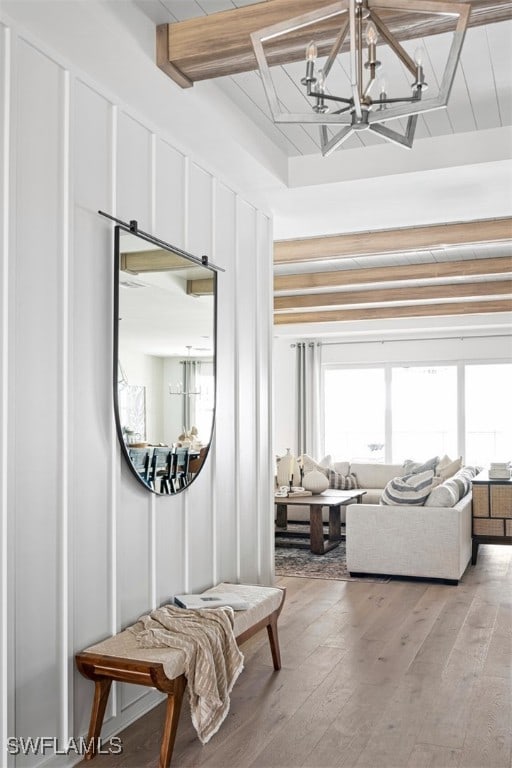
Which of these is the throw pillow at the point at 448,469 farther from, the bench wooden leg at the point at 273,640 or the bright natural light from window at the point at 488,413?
the bench wooden leg at the point at 273,640

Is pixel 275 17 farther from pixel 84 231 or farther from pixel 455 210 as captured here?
pixel 455 210

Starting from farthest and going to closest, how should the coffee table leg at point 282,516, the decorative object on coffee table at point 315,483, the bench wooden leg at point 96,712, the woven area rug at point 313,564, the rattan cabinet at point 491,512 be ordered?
the coffee table leg at point 282,516 → the decorative object on coffee table at point 315,483 → the rattan cabinet at point 491,512 → the woven area rug at point 313,564 → the bench wooden leg at point 96,712

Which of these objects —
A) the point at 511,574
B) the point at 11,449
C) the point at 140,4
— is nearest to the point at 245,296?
the point at 140,4

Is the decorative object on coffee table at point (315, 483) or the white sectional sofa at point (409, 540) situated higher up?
the decorative object on coffee table at point (315, 483)

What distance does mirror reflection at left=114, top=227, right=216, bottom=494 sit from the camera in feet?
10.5

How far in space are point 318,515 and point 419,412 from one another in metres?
4.61

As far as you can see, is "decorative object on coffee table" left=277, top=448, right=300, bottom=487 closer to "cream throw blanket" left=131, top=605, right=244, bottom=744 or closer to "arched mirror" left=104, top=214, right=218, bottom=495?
"arched mirror" left=104, top=214, right=218, bottom=495

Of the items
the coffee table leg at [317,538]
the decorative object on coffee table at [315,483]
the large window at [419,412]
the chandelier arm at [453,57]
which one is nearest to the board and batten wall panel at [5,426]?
the chandelier arm at [453,57]

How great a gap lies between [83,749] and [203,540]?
1.29 m

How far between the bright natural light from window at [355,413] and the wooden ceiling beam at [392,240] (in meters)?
5.04

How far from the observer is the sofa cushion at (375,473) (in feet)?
29.7

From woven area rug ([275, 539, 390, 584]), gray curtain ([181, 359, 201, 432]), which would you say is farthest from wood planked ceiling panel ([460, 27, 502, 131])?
woven area rug ([275, 539, 390, 584])

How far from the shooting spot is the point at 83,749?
109 inches

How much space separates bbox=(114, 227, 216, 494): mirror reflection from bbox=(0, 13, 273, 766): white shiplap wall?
10 centimetres
